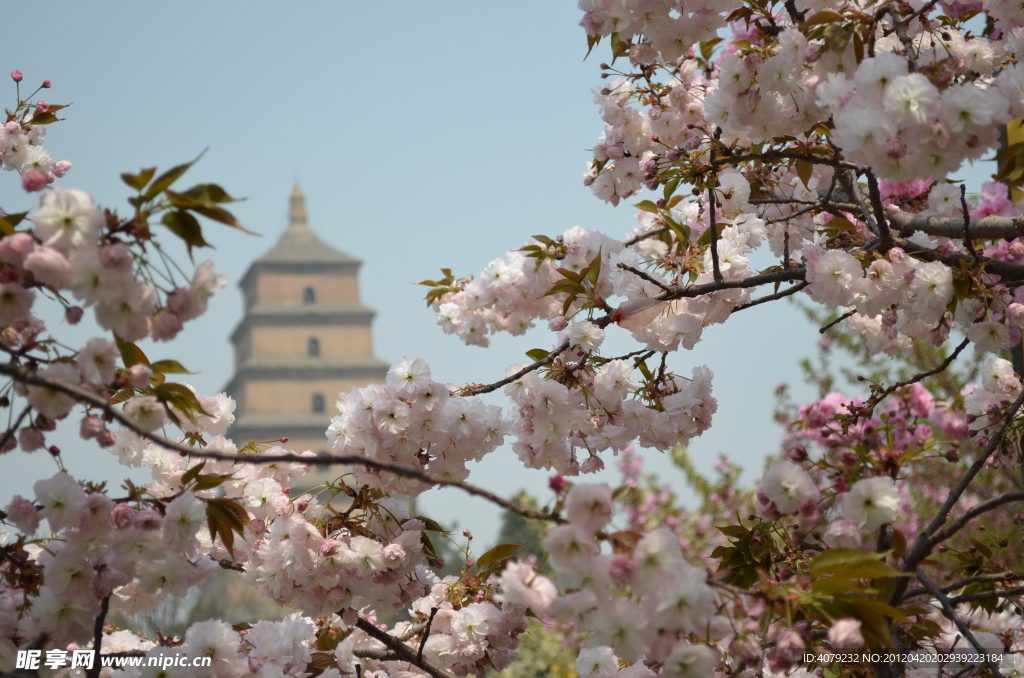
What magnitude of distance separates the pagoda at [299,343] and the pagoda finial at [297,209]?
3.84 metres

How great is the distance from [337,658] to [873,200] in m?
1.32

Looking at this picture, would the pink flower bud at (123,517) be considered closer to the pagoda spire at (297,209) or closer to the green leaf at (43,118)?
the green leaf at (43,118)

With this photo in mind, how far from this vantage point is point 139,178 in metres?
1.13

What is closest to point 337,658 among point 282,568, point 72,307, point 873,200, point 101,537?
point 282,568

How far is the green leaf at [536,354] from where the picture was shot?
1.88 metres

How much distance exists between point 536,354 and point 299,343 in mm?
42946

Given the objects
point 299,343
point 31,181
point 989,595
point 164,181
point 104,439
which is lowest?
point 989,595

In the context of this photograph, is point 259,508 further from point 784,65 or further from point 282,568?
point 784,65

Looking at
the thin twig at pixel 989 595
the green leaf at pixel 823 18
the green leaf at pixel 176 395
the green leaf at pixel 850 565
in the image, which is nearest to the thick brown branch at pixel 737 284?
the green leaf at pixel 823 18

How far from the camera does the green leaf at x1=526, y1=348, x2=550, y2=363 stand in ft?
6.18

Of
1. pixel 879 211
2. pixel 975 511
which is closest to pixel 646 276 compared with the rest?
pixel 879 211

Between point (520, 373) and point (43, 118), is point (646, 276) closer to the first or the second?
point (520, 373)

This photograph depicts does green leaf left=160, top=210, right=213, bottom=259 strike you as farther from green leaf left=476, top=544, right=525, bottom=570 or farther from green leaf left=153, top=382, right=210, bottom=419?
green leaf left=476, top=544, right=525, bottom=570

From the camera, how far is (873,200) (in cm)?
169
